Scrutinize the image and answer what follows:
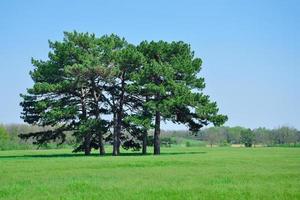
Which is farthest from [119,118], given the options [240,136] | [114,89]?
[240,136]

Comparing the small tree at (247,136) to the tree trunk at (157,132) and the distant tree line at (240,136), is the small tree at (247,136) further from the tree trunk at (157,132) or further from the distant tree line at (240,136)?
the tree trunk at (157,132)

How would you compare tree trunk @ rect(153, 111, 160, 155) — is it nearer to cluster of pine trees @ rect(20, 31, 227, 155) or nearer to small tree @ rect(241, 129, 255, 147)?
cluster of pine trees @ rect(20, 31, 227, 155)

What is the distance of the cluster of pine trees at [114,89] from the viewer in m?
63.5

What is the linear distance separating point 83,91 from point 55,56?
5.59m

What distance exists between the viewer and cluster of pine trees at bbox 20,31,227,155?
63.5m

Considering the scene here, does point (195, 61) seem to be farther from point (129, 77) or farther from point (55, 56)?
point (55, 56)

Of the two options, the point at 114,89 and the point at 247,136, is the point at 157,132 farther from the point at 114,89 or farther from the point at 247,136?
the point at 247,136

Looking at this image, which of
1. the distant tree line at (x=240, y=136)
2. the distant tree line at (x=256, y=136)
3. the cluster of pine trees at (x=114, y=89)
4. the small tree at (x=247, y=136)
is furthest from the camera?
the distant tree line at (x=256, y=136)

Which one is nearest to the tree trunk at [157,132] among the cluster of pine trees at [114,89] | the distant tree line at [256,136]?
the cluster of pine trees at [114,89]

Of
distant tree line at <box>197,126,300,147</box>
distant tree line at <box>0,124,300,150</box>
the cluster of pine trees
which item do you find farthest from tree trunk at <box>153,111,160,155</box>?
distant tree line at <box>197,126,300,147</box>

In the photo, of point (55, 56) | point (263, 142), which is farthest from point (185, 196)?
point (263, 142)

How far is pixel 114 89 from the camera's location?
6931 cm

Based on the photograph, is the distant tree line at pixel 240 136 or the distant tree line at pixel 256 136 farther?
the distant tree line at pixel 256 136

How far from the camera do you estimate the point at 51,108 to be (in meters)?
64.9
